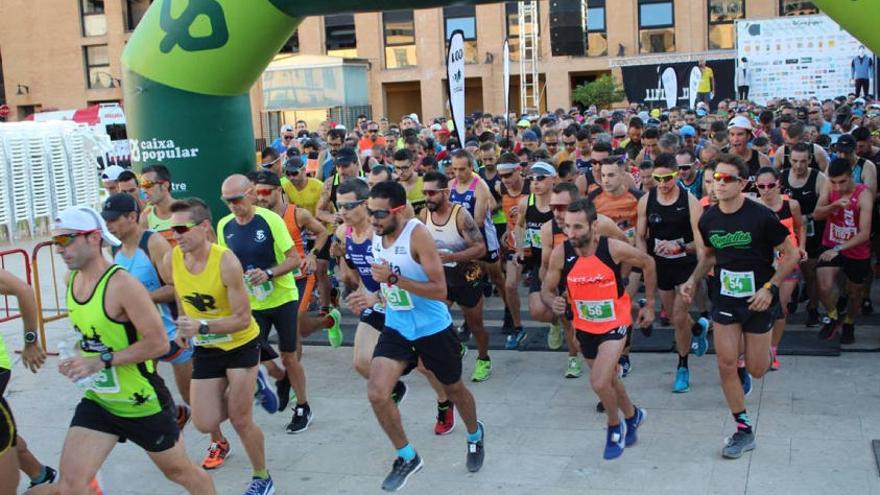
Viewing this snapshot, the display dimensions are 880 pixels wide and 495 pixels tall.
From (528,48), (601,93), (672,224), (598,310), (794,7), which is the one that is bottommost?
(598,310)

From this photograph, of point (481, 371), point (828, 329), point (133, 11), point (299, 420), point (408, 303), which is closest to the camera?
point (408, 303)

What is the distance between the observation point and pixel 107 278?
15.5 feet

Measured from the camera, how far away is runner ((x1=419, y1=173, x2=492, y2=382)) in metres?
7.66

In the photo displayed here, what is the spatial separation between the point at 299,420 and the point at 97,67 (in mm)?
39364

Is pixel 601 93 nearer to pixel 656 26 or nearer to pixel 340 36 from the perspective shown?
pixel 656 26

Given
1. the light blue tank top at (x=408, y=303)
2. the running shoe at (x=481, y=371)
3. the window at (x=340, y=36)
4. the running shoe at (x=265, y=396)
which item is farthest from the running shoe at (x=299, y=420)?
the window at (x=340, y=36)

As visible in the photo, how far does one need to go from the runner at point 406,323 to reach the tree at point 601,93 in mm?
26958

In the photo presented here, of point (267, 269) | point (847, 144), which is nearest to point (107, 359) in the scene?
point (267, 269)

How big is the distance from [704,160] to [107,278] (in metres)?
6.79

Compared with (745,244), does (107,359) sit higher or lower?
→ lower

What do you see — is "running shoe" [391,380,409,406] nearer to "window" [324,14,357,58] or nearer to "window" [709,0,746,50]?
"window" [709,0,746,50]

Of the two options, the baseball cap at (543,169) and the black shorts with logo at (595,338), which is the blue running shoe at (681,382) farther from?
the baseball cap at (543,169)

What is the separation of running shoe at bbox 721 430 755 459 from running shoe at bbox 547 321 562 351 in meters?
2.79

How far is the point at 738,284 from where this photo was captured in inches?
244
